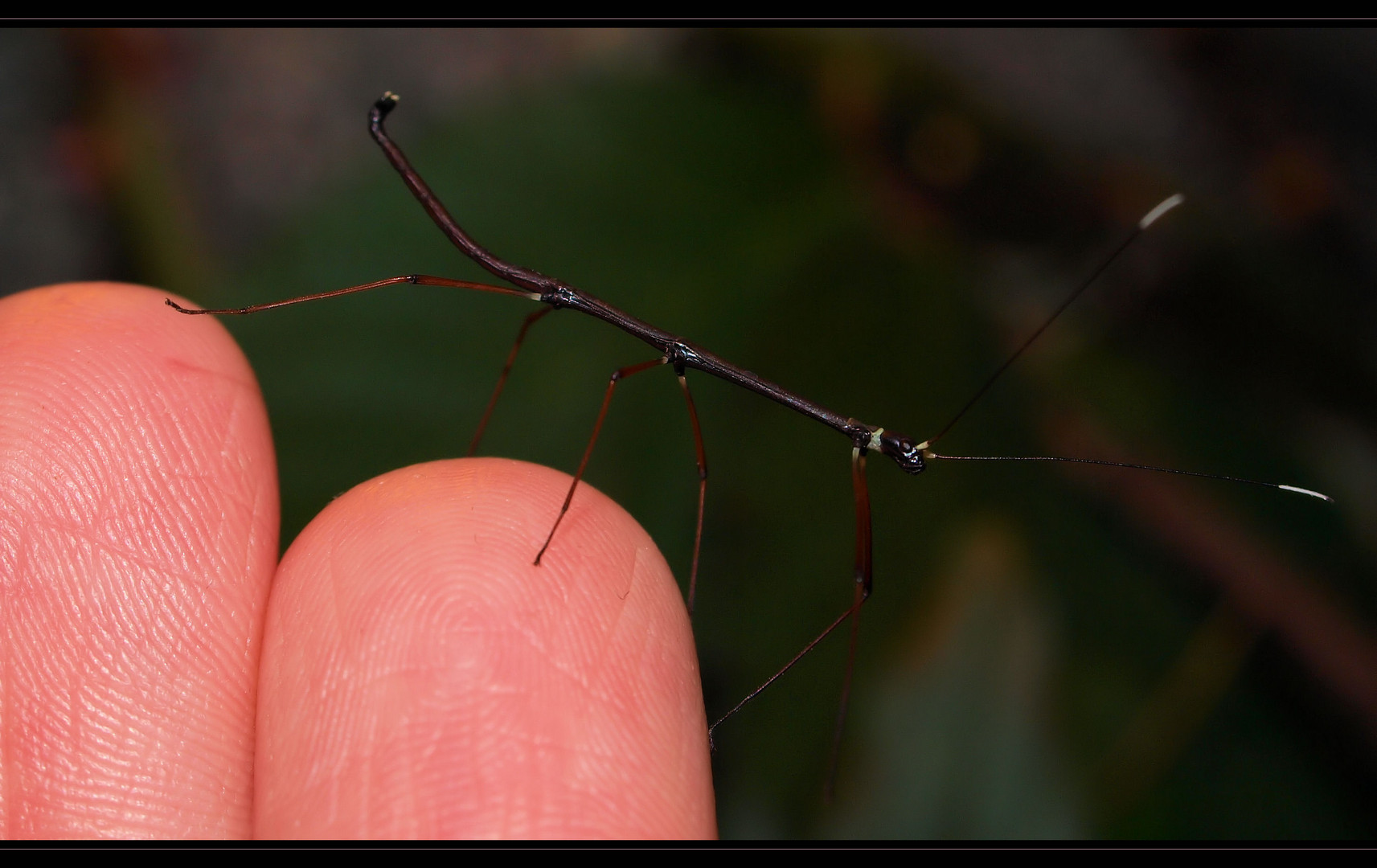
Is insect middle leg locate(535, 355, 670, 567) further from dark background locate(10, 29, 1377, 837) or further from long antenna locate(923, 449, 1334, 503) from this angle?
long antenna locate(923, 449, 1334, 503)

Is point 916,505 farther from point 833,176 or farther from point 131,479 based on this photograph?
point 131,479

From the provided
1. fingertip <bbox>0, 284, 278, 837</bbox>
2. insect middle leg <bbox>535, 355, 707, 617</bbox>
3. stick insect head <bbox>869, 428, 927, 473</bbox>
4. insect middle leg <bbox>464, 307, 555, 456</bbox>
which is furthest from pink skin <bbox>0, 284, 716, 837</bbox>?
stick insect head <bbox>869, 428, 927, 473</bbox>

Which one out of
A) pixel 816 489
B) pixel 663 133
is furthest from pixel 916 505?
pixel 663 133

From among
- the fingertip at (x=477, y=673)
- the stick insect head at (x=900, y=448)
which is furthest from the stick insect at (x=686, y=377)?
the fingertip at (x=477, y=673)

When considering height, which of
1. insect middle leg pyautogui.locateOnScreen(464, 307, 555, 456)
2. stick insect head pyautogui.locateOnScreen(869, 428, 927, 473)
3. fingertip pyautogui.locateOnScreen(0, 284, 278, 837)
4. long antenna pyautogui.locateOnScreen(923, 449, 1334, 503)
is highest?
long antenna pyautogui.locateOnScreen(923, 449, 1334, 503)

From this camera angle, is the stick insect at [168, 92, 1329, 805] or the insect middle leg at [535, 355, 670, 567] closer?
the insect middle leg at [535, 355, 670, 567]

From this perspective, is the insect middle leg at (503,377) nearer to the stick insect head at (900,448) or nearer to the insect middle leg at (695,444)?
the insect middle leg at (695,444)
